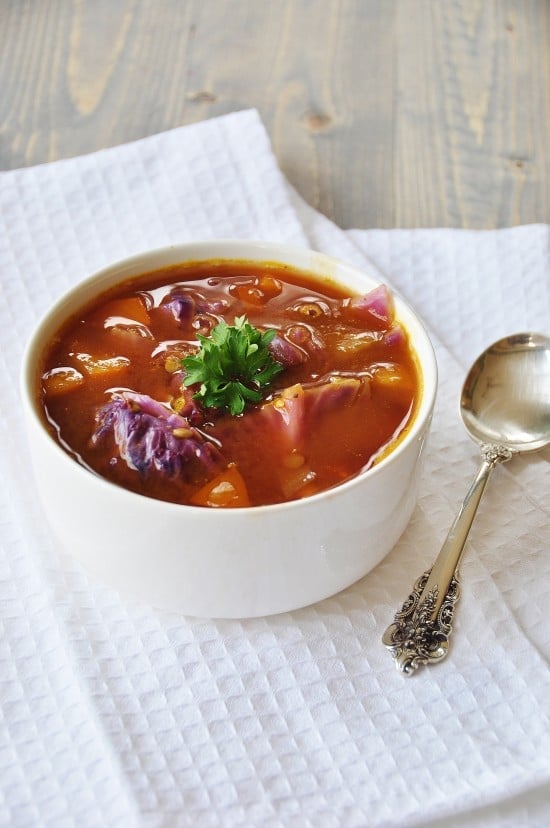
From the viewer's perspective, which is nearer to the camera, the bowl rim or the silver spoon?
the bowl rim

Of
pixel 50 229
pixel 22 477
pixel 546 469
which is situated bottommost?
pixel 546 469

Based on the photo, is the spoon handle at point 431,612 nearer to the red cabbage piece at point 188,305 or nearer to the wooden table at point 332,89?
the red cabbage piece at point 188,305

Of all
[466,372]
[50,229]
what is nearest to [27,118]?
[50,229]

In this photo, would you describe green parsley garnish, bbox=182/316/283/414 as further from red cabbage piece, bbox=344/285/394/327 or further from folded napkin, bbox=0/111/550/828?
folded napkin, bbox=0/111/550/828

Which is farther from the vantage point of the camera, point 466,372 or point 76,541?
point 466,372

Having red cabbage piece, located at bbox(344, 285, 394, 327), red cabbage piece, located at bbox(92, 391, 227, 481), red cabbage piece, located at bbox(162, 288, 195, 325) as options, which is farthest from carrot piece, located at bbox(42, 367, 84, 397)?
red cabbage piece, located at bbox(344, 285, 394, 327)

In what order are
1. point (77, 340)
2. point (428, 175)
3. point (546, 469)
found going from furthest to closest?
point (428, 175), point (546, 469), point (77, 340)

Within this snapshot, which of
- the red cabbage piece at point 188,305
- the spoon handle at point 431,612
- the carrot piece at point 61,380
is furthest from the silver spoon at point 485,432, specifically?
the carrot piece at point 61,380

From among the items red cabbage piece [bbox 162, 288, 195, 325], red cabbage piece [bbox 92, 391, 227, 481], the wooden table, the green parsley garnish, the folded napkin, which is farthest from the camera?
the wooden table

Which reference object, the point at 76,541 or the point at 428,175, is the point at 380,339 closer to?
the point at 76,541
